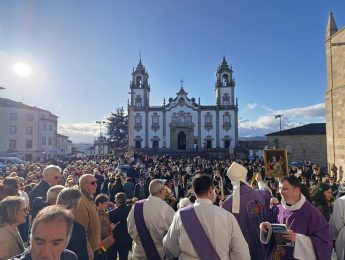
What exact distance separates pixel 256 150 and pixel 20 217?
49511 mm

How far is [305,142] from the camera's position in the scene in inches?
1491

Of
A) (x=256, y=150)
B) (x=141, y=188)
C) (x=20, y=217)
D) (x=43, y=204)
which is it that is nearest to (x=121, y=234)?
(x=43, y=204)

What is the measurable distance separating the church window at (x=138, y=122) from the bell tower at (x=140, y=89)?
1554 mm

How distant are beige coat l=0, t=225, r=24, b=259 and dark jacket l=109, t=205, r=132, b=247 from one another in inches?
101

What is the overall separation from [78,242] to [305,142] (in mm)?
39519

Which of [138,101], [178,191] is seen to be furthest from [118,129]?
[178,191]

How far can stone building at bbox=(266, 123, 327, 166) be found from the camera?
36.5 metres

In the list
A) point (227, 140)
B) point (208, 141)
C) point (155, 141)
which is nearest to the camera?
point (227, 140)

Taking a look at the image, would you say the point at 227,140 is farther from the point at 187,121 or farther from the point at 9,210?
the point at 9,210

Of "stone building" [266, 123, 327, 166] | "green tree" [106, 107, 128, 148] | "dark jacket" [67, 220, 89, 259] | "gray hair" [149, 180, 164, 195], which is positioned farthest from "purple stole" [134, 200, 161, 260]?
"green tree" [106, 107, 128, 148]

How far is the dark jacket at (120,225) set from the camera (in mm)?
5472

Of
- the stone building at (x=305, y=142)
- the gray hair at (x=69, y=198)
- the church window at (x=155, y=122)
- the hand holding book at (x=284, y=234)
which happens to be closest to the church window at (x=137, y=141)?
the church window at (x=155, y=122)

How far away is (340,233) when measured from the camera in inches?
157

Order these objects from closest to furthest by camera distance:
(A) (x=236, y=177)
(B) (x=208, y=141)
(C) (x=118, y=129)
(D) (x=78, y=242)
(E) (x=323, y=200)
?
(D) (x=78, y=242), (A) (x=236, y=177), (E) (x=323, y=200), (B) (x=208, y=141), (C) (x=118, y=129)
